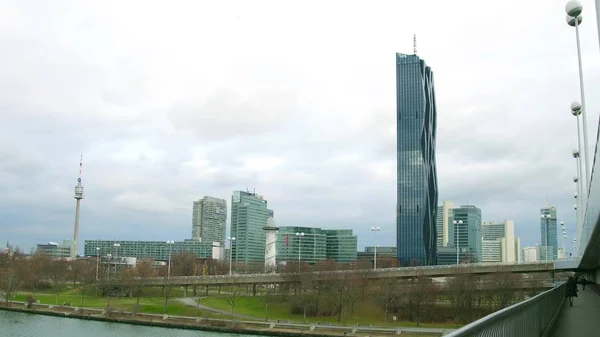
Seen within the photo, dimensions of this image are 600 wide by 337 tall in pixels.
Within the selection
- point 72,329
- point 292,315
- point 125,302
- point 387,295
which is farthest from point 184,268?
point 387,295

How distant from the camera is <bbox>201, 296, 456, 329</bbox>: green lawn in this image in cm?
8050

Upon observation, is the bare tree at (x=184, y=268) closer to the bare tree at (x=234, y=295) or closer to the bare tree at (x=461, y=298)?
the bare tree at (x=234, y=295)

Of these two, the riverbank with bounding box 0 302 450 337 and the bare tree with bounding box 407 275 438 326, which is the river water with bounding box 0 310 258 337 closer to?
the riverbank with bounding box 0 302 450 337

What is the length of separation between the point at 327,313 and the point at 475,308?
21.8 metres

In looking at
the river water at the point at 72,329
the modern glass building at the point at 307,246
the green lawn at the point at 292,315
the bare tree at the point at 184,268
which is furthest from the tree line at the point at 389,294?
the modern glass building at the point at 307,246

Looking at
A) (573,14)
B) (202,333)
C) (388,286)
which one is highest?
(573,14)

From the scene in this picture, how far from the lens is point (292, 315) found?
3479 inches

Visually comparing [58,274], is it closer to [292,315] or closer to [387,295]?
[292,315]

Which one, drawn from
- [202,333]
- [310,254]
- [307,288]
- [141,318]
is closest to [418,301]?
[307,288]

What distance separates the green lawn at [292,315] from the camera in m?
80.5

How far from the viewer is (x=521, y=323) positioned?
11.7 m

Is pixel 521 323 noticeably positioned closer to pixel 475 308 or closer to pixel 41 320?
pixel 475 308

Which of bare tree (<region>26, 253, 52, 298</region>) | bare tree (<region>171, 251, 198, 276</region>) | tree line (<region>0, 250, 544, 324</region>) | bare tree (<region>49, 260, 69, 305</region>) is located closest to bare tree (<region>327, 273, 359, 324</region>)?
tree line (<region>0, 250, 544, 324</region>)

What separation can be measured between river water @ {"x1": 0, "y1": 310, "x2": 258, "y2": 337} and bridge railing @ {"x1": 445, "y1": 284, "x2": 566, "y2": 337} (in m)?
61.6
